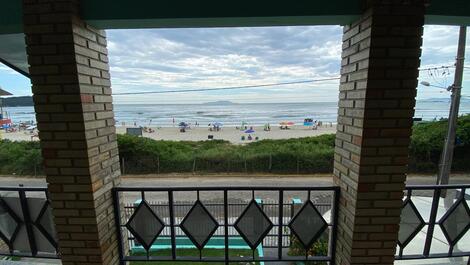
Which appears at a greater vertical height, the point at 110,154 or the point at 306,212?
the point at 110,154

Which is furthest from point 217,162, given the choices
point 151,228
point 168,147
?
point 151,228

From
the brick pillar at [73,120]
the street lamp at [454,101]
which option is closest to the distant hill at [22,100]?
the brick pillar at [73,120]

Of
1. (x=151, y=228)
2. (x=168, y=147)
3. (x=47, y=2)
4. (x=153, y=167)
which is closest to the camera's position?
(x=47, y=2)

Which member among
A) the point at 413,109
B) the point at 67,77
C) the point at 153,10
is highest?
the point at 153,10

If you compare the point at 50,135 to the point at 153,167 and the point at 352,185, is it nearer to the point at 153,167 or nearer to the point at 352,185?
the point at 352,185

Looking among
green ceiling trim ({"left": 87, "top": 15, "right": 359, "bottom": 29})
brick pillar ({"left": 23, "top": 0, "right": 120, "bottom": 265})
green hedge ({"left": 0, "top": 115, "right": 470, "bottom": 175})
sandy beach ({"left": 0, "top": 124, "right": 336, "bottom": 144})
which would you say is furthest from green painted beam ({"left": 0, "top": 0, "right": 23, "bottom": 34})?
sandy beach ({"left": 0, "top": 124, "right": 336, "bottom": 144})

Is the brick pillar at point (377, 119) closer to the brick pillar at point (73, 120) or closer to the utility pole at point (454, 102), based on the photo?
the brick pillar at point (73, 120)

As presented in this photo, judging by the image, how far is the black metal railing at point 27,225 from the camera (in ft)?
7.30

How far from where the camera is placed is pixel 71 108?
1.76 meters

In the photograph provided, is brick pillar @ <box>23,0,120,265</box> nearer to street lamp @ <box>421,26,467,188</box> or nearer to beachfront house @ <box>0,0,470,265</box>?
beachfront house @ <box>0,0,470,265</box>

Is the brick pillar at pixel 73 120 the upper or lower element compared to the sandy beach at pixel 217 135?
upper

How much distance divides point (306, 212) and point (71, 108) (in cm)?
195

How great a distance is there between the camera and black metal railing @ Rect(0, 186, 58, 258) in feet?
7.30

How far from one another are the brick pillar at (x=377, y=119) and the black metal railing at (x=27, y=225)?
2.44 metres
